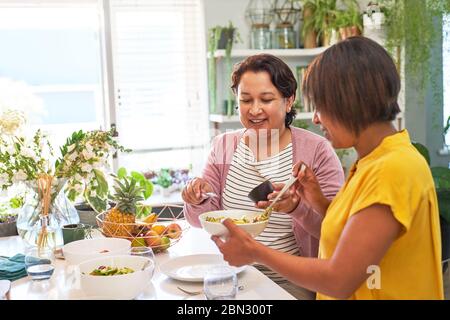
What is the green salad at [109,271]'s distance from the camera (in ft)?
4.94

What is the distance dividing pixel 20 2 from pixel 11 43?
9.32 feet

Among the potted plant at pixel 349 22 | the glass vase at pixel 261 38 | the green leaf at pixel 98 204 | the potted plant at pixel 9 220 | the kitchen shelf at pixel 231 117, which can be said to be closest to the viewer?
the green leaf at pixel 98 204

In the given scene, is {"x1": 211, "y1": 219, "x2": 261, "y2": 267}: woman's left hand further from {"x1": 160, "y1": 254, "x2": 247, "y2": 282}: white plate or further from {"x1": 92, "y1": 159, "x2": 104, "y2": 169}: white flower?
{"x1": 92, "y1": 159, "x2": 104, "y2": 169}: white flower

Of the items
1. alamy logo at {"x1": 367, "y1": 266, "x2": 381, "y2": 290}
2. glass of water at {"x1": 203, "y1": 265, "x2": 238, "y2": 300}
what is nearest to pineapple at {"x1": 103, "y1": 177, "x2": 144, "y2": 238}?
glass of water at {"x1": 203, "y1": 265, "x2": 238, "y2": 300}

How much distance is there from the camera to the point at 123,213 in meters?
1.98

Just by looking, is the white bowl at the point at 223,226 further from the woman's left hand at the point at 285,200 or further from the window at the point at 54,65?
the window at the point at 54,65

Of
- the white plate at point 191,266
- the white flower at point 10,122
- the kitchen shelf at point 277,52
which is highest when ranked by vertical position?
the kitchen shelf at point 277,52

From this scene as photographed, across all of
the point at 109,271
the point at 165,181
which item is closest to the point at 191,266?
the point at 109,271

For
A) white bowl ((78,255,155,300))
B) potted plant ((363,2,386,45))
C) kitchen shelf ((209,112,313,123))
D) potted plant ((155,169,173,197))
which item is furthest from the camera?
potted plant ((155,169,173,197))

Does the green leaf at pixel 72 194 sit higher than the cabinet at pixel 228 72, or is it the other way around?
the cabinet at pixel 228 72

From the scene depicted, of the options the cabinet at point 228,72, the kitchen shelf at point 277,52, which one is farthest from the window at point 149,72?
the kitchen shelf at point 277,52

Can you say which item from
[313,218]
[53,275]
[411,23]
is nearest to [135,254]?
[53,275]

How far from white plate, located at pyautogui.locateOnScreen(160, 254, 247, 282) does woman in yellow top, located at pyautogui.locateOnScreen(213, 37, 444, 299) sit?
15.1 inches

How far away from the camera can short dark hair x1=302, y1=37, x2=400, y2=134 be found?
46.6 inches
